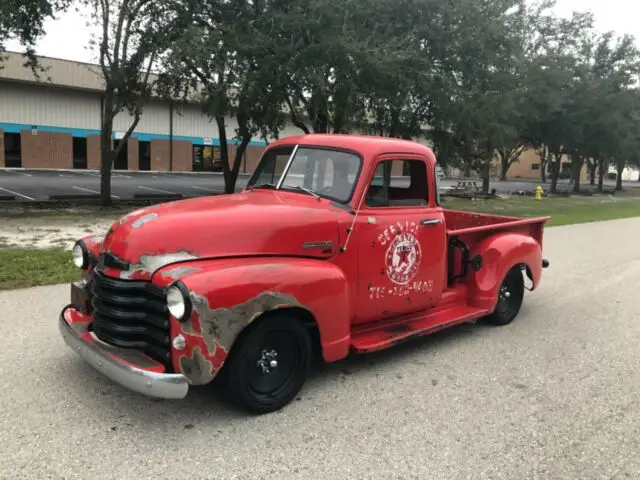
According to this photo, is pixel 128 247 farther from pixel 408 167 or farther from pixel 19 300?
pixel 19 300

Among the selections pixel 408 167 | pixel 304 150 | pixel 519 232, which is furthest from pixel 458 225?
A: pixel 304 150

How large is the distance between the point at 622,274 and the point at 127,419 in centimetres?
845

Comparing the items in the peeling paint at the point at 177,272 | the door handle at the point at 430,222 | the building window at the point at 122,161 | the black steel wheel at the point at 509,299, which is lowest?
the black steel wheel at the point at 509,299

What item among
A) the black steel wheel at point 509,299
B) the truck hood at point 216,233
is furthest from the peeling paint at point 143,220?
the black steel wheel at point 509,299

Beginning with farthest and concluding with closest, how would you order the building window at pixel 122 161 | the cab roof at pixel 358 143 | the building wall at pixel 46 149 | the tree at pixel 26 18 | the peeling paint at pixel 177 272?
the building window at pixel 122 161 < the building wall at pixel 46 149 < the tree at pixel 26 18 < the cab roof at pixel 358 143 < the peeling paint at pixel 177 272

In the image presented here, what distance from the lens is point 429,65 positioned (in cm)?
1719

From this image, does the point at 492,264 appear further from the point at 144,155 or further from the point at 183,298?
the point at 144,155

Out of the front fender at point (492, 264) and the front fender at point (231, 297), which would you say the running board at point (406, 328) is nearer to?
the front fender at point (492, 264)

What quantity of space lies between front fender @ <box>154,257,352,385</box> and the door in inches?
24.8

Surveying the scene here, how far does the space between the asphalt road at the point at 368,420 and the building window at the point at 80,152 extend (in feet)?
113

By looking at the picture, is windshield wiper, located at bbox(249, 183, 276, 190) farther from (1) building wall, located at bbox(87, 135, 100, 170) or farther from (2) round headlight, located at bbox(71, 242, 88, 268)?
(1) building wall, located at bbox(87, 135, 100, 170)

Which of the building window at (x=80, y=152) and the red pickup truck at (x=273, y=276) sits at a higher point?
the building window at (x=80, y=152)

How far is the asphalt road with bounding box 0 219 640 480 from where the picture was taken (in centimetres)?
324

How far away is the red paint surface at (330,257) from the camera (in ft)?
12.0
